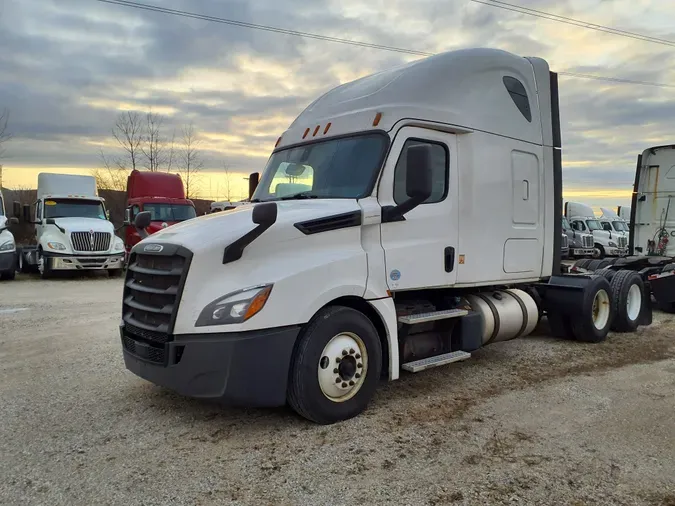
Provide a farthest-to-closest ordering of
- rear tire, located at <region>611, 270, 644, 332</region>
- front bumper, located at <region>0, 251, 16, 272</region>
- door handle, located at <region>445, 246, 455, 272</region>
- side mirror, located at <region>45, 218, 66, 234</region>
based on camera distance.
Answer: side mirror, located at <region>45, 218, 66, 234</region> → front bumper, located at <region>0, 251, 16, 272</region> → rear tire, located at <region>611, 270, 644, 332</region> → door handle, located at <region>445, 246, 455, 272</region>

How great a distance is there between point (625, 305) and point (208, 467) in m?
7.30

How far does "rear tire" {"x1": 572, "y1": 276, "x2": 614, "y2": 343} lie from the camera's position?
25.2 ft

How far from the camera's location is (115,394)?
539cm

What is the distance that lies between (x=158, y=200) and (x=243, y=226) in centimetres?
1492

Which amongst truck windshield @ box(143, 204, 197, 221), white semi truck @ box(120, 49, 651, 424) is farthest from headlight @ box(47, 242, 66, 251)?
white semi truck @ box(120, 49, 651, 424)

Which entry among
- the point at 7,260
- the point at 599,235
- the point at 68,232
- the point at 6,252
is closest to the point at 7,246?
the point at 6,252

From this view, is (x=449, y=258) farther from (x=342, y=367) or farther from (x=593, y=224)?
(x=593, y=224)

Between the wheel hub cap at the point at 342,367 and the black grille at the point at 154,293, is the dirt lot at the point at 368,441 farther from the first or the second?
the black grille at the point at 154,293

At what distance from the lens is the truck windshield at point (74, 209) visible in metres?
16.9

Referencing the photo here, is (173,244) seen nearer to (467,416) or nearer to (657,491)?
(467,416)

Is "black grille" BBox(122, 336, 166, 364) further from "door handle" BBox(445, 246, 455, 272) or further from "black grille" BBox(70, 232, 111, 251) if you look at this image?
"black grille" BBox(70, 232, 111, 251)

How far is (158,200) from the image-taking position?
18.3 meters

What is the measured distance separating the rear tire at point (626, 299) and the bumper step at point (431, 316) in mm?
4038

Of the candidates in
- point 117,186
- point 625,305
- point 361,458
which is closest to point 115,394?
point 361,458
